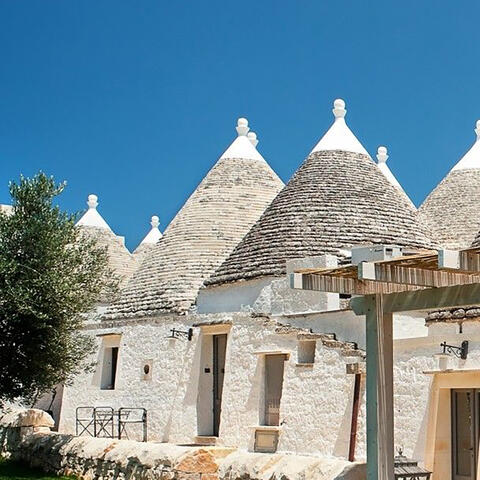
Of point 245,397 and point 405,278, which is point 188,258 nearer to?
point 245,397

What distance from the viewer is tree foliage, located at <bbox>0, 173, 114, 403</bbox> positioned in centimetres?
1609

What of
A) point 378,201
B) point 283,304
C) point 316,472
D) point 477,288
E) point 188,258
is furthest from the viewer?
point 188,258

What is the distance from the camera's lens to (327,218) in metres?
18.7

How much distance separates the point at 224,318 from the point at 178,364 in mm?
2062

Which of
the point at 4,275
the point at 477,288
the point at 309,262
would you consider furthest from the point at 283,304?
the point at 477,288

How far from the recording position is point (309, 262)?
16.7 m

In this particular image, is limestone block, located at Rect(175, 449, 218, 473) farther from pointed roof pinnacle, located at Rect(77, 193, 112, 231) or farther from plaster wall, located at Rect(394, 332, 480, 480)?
pointed roof pinnacle, located at Rect(77, 193, 112, 231)

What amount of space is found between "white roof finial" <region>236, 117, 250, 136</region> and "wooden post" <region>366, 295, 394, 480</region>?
15.0m

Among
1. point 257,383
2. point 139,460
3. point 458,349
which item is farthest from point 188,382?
point 458,349

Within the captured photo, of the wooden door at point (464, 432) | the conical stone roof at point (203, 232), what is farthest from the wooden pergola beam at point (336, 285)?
the conical stone roof at point (203, 232)

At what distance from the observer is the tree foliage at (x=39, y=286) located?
16094 mm

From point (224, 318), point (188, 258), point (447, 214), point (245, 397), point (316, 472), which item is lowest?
point (316, 472)

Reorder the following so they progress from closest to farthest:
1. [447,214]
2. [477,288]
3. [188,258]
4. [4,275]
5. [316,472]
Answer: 1. [477,288]
2. [316,472]
3. [4,275]
4. [188,258]
5. [447,214]

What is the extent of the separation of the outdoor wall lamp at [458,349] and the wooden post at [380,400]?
13.3 feet
